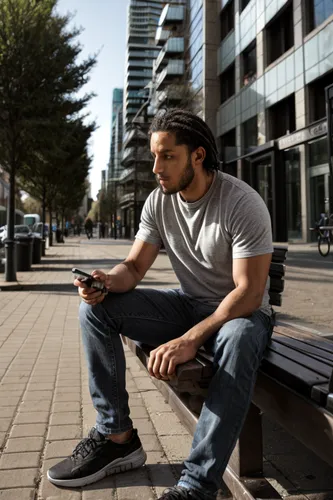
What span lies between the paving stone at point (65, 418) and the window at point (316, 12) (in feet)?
71.3

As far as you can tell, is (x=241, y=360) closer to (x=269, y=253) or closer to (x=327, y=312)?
(x=269, y=253)

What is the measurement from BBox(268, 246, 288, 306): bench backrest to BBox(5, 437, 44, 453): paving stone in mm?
1608

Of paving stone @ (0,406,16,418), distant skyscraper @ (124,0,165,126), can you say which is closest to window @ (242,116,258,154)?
paving stone @ (0,406,16,418)

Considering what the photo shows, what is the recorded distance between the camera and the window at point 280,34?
24.4m

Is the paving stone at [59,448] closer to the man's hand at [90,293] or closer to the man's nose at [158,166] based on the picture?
the man's hand at [90,293]

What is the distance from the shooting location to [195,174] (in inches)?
90.9

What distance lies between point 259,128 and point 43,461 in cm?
2639

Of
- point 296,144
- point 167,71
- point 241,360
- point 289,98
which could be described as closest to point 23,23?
point 241,360

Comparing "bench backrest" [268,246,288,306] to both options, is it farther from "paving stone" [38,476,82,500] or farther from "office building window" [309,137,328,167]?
"office building window" [309,137,328,167]

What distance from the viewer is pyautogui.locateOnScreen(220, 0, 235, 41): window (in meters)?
31.9

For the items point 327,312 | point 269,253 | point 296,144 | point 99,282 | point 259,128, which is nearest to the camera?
point 269,253

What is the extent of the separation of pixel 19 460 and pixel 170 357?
4.08 ft

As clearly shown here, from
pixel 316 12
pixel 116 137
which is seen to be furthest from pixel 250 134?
pixel 116 137

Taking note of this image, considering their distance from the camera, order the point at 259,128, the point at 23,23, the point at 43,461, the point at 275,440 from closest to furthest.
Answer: the point at 43,461, the point at 275,440, the point at 23,23, the point at 259,128
